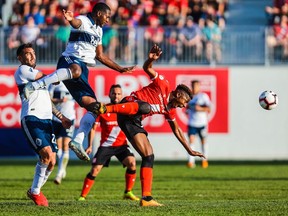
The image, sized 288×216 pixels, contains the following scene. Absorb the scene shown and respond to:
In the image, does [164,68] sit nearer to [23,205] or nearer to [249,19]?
[249,19]

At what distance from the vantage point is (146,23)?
35844 mm

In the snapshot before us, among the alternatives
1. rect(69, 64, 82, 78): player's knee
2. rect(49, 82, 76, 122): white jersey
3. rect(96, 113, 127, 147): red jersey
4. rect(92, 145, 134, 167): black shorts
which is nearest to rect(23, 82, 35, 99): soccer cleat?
rect(69, 64, 82, 78): player's knee

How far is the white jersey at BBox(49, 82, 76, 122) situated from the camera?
77.5 ft

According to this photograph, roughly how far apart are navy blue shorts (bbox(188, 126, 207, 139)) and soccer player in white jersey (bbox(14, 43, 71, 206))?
47.1 feet

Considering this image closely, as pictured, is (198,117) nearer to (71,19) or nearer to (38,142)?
(38,142)

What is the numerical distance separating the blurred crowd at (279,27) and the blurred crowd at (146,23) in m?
1.79

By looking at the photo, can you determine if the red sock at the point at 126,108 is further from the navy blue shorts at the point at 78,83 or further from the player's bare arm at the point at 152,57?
the player's bare arm at the point at 152,57

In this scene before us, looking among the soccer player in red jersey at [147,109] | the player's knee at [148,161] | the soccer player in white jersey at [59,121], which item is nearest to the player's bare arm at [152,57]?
the soccer player in red jersey at [147,109]

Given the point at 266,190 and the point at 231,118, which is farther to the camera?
the point at 231,118

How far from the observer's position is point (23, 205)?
15.9 metres

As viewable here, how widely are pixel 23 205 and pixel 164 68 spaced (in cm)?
1783

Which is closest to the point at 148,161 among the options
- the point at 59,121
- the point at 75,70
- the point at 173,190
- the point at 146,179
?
the point at 146,179

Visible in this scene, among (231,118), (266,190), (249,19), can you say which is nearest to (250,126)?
(231,118)

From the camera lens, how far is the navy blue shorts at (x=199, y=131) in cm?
3016
